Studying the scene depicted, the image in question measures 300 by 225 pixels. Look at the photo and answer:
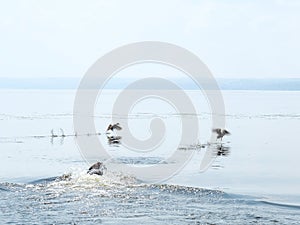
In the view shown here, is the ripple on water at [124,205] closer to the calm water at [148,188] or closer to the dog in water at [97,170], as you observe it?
the calm water at [148,188]

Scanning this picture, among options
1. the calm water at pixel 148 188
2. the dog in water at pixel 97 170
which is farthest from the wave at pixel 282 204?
the dog in water at pixel 97 170

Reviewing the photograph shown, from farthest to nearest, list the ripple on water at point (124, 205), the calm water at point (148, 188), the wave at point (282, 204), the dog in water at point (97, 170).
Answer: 1. the dog in water at point (97, 170)
2. the wave at point (282, 204)
3. the calm water at point (148, 188)
4. the ripple on water at point (124, 205)

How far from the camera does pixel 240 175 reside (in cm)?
2409

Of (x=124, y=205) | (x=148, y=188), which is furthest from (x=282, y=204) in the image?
(x=124, y=205)

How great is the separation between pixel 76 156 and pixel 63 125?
61.8 ft

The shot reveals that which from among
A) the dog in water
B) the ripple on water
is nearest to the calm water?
the ripple on water

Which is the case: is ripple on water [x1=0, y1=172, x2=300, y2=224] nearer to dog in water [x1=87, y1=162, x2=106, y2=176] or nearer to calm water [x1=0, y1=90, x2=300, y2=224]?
calm water [x1=0, y1=90, x2=300, y2=224]

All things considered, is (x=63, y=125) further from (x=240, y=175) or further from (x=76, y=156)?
(x=240, y=175)

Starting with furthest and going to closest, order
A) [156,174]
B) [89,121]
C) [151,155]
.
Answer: [89,121] → [151,155] → [156,174]

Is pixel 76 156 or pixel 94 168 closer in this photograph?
pixel 94 168

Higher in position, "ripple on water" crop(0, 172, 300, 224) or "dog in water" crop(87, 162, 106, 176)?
"dog in water" crop(87, 162, 106, 176)

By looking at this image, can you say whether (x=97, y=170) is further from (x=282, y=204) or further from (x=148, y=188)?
(x=282, y=204)

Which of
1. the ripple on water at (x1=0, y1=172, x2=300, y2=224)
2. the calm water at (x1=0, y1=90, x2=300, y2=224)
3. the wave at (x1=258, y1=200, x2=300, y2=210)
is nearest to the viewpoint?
the ripple on water at (x1=0, y1=172, x2=300, y2=224)

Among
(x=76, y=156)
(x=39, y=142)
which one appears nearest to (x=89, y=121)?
(x=39, y=142)
